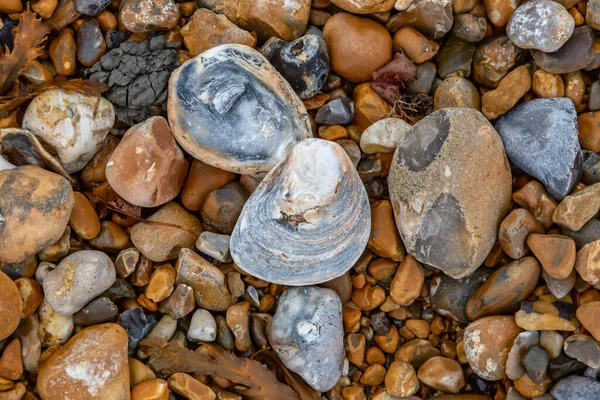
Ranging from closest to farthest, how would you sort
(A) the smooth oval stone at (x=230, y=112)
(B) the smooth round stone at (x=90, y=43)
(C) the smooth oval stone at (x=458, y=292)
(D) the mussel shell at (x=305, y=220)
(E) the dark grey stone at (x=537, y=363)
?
1. (D) the mussel shell at (x=305, y=220)
2. (E) the dark grey stone at (x=537, y=363)
3. (A) the smooth oval stone at (x=230, y=112)
4. (C) the smooth oval stone at (x=458, y=292)
5. (B) the smooth round stone at (x=90, y=43)

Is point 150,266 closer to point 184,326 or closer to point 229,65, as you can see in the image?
point 184,326

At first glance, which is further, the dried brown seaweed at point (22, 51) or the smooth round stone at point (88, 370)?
the dried brown seaweed at point (22, 51)

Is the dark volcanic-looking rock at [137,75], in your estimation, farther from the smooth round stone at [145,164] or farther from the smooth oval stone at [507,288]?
the smooth oval stone at [507,288]

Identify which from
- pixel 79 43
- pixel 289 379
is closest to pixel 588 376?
pixel 289 379

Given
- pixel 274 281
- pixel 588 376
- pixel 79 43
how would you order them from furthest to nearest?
pixel 79 43 → pixel 274 281 → pixel 588 376

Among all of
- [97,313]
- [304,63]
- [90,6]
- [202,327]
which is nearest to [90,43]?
[90,6]

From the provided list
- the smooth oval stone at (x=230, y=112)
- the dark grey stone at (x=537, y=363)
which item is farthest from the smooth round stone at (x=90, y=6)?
the dark grey stone at (x=537, y=363)

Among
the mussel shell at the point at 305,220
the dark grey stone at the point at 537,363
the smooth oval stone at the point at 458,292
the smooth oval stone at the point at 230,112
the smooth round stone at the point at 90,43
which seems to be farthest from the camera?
the smooth round stone at the point at 90,43
